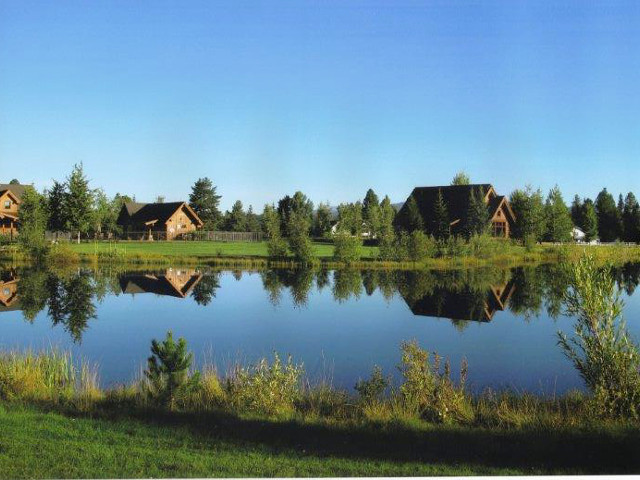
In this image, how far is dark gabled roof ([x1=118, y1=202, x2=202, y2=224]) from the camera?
7000cm

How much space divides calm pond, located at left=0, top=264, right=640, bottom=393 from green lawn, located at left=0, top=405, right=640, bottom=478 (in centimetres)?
402

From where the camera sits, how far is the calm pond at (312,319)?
13.9 metres

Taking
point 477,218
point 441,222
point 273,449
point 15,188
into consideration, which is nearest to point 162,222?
point 15,188

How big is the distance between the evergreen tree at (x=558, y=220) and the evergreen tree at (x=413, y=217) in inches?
477

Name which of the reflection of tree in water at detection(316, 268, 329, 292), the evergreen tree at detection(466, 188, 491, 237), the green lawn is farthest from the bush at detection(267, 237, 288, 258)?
the green lawn

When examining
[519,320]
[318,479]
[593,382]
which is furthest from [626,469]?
[519,320]

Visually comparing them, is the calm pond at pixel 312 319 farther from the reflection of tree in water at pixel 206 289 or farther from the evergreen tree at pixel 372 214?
the evergreen tree at pixel 372 214

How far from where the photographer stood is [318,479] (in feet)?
19.0

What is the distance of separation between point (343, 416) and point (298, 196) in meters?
72.4

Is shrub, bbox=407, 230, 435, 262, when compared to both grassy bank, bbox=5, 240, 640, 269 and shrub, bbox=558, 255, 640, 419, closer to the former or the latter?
grassy bank, bbox=5, 240, 640, 269

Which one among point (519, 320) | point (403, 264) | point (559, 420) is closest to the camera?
point (559, 420)

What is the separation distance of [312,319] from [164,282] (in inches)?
563

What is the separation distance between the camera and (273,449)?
6.87m

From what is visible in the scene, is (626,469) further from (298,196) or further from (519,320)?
(298,196)
